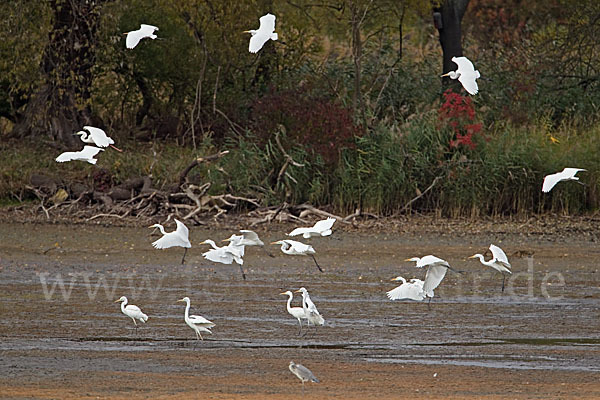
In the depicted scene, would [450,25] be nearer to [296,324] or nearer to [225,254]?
[225,254]

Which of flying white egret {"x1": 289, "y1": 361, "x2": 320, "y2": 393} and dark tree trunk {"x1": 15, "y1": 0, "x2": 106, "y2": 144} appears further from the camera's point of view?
dark tree trunk {"x1": 15, "y1": 0, "x2": 106, "y2": 144}

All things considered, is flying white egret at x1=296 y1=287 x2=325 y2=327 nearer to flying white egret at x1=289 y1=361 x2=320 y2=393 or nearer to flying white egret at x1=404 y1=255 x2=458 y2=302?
flying white egret at x1=289 y1=361 x2=320 y2=393

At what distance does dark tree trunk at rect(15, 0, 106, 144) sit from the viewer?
74.8ft

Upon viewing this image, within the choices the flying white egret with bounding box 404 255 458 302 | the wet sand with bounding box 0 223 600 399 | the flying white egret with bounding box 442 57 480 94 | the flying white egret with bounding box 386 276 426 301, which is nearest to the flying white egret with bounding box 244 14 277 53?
the flying white egret with bounding box 442 57 480 94

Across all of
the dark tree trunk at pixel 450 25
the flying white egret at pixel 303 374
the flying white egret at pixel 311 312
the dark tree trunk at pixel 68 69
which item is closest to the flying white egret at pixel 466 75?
the flying white egret at pixel 311 312

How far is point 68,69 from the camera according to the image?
2336cm

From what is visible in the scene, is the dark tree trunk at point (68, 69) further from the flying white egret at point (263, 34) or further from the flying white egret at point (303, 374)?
the flying white egret at point (303, 374)

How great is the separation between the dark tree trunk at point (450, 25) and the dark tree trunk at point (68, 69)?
739 centimetres

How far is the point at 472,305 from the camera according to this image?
1300cm

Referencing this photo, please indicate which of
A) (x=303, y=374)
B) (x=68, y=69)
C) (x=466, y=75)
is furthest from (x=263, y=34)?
(x=303, y=374)

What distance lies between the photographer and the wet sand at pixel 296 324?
29.4ft

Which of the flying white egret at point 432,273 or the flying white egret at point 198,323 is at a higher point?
the flying white egret at point 432,273

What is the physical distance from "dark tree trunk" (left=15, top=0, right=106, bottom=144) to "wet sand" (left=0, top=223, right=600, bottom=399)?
17.6 ft

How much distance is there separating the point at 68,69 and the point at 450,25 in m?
8.22
